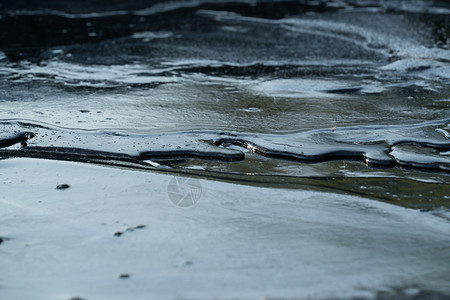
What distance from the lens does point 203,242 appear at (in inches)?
66.4

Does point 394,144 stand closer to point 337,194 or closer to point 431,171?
point 431,171

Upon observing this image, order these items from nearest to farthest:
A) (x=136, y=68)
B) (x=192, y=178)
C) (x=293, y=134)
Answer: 1. (x=192, y=178)
2. (x=293, y=134)
3. (x=136, y=68)

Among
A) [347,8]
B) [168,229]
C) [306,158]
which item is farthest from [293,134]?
[347,8]

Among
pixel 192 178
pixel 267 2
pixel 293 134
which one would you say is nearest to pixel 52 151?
pixel 192 178

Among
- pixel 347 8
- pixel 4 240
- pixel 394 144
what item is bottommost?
pixel 4 240

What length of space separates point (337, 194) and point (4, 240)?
1148 millimetres

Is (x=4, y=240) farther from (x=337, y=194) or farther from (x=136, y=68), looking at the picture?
(x=136, y=68)

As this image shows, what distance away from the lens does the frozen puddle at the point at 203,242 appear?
1.47m

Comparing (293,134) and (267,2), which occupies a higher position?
(267,2)

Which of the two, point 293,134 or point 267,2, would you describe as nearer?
point 293,134

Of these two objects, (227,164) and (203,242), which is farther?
(227,164)

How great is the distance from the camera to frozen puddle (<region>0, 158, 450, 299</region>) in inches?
57.7

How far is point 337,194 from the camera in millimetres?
2004

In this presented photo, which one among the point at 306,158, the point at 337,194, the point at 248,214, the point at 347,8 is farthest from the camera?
the point at 347,8
